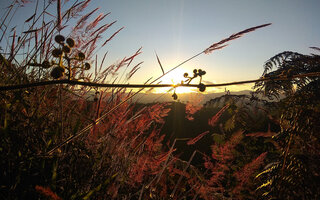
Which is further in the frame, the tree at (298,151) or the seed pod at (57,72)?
the tree at (298,151)

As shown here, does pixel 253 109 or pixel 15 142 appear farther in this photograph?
pixel 253 109

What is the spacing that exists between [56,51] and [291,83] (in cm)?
151

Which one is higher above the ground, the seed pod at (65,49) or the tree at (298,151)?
the seed pod at (65,49)

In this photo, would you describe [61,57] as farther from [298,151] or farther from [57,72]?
[298,151]

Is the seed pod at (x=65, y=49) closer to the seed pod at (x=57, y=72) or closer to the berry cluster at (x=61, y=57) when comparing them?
the berry cluster at (x=61, y=57)

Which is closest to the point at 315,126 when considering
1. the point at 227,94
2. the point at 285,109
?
the point at 285,109

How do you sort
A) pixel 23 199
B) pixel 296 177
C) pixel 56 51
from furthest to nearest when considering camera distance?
pixel 296 177
pixel 23 199
pixel 56 51

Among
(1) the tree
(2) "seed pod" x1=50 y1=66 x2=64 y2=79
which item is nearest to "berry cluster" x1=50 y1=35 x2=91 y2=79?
(2) "seed pod" x1=50 y1=66 x2=64 y2=79

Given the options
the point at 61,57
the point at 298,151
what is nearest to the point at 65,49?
the point at 61,57

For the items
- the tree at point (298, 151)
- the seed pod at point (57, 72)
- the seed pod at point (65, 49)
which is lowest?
the tree at point (298, 151)

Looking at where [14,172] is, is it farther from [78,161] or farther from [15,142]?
[78,161]

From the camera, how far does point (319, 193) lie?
3.15 ft

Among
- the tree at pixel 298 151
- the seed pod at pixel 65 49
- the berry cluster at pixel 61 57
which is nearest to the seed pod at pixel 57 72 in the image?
the berry cluster at pixel 61 57

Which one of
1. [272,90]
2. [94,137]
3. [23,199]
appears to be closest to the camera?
[23,199]
